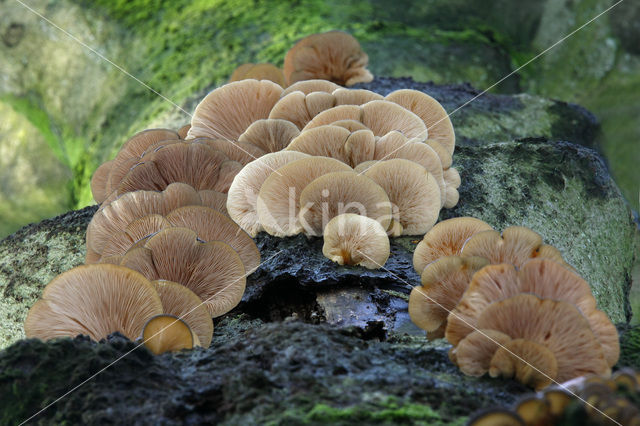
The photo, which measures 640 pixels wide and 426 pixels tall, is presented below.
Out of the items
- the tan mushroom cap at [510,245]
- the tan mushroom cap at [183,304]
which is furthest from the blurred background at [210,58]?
the tan mushroom cap at [510,245]

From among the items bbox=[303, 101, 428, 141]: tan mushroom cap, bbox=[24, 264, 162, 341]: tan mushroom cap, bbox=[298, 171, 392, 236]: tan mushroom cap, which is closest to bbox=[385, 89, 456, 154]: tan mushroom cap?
bbox=[303, 101, 428, 141]: tan mushroom cap

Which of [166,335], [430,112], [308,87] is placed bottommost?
[166,335]

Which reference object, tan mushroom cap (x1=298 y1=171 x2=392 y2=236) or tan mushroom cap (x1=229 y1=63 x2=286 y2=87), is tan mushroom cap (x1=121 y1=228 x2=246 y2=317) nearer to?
tan mushroom cap (x1=298 y1=171 x2=392 y2=236)

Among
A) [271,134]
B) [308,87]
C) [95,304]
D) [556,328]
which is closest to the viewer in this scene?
[556,328]

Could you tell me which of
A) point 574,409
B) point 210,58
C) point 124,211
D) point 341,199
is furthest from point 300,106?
point 210,58

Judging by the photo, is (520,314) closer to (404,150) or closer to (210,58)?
(404,150)

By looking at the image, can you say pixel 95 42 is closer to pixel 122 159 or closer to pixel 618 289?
pixel 122 159
